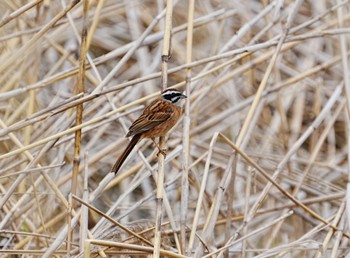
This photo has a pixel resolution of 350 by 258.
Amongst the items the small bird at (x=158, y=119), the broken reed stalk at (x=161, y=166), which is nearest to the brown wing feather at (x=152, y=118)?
the small bird at (x=158, y=119)

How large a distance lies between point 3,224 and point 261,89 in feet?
4.44

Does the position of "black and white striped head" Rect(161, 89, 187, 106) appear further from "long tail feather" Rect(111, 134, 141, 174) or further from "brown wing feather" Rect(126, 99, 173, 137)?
"long tail feather" Rect(111, 134, 141, 174)

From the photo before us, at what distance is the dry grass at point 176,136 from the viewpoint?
3002mm

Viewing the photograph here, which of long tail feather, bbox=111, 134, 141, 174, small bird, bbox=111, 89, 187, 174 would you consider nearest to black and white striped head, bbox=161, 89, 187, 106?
small bird, bbox=111, 89, 187, 174

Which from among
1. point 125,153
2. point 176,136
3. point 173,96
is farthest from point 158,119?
point 176,136

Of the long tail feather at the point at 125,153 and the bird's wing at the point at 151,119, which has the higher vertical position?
the bird's wing at the point at 151,119

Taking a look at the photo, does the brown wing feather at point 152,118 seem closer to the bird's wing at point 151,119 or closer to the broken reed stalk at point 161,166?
the bird's wing at point 151,119

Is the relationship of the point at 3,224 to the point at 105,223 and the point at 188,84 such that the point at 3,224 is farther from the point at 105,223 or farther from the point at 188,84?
the point at 188,84

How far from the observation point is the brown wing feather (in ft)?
11.2

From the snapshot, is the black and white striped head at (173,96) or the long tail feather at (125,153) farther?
the black and white striped head at (173,96)

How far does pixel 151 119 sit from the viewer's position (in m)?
3.48

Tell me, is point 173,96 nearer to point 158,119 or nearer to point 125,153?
point 158,119

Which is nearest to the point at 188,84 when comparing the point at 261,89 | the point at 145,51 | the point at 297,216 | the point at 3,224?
the point at 261,89

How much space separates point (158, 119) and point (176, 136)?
1057mm
